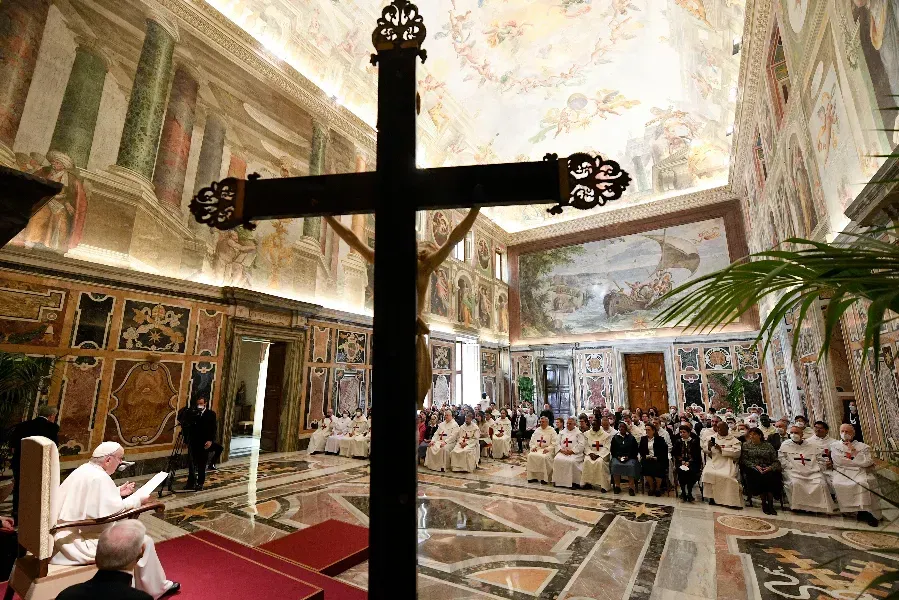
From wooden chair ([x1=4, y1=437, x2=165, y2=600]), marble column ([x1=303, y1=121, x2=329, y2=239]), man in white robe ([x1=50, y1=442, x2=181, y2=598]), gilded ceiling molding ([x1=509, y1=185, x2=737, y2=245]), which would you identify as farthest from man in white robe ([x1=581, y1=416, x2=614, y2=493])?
gilded ceiling molding ([x1=509, y1=185, x2=737, y2=245])

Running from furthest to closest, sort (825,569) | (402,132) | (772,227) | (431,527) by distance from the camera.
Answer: (772,227) < (431,527) < (825,569) < (402,132)

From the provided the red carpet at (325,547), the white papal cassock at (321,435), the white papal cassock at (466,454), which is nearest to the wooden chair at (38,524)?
the red carpet at (325,547)

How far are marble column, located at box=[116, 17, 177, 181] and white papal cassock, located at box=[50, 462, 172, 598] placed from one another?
7622mm

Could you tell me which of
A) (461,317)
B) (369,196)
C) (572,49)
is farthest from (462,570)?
(572,49)

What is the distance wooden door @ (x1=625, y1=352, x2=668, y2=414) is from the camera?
18.0m

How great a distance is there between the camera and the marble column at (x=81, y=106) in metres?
7.81

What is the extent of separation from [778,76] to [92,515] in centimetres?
1295

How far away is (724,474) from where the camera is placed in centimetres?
673

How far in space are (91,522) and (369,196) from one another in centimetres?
321

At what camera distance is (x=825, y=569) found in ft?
14.1

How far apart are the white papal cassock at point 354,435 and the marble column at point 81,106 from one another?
25.8 ft

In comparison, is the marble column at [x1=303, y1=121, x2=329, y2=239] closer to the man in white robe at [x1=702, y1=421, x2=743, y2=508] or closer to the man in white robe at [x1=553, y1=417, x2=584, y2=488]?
the man in white robe at [x1=553, y1=417, x2=584, y2=488]

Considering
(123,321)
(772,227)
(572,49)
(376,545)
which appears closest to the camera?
(376,545)

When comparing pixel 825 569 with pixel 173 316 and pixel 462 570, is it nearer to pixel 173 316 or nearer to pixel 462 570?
pixel 462 570
